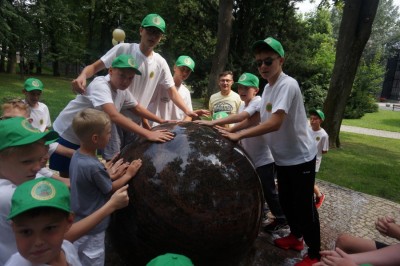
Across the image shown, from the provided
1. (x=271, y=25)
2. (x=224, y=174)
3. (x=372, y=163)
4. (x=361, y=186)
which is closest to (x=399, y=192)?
(x=361, y=186)

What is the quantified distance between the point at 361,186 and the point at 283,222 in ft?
14.6

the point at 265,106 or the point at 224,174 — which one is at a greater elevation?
the point at 265,106

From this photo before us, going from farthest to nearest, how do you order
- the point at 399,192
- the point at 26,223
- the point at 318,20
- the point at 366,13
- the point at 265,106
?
the point at 318,20 → the point at 366,13 → the point at 399,192 → the point at 265,106 → the point at 26,223

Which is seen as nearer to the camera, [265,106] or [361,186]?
[265,106]

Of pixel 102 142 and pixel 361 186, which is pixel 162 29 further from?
pixel 361 186

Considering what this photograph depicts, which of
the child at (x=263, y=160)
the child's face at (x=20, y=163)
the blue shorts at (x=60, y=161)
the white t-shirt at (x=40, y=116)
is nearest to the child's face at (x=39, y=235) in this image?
the child's face at (x=20, y=163)

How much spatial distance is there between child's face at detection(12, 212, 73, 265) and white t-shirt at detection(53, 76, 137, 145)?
1.90 meters

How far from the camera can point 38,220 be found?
1.90m

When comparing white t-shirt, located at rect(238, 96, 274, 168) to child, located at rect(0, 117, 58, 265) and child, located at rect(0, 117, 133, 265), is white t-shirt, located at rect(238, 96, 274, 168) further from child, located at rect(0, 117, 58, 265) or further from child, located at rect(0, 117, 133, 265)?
child, located at rect(0, 117, 58, 265)

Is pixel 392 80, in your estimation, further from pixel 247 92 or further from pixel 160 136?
pixel 160 136

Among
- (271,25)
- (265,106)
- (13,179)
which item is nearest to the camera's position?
(13,179)

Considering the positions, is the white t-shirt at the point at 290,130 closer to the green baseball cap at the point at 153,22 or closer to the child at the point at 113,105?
the child at the point at 113,105

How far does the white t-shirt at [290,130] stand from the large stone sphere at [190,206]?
747mm

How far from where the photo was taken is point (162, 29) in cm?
432
